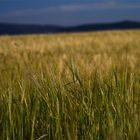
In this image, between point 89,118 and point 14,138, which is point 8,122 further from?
point 89,118

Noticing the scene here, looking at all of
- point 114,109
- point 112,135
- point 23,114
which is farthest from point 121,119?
point 112,135

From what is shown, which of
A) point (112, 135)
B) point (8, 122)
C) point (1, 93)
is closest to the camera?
point (112, 135)

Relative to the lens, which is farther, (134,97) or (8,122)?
(134,97)

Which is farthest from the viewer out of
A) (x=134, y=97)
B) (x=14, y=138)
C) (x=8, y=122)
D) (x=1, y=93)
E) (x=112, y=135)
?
(x=1, y=93)

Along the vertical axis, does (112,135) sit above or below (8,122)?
above

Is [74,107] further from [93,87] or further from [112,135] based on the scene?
[112,135]

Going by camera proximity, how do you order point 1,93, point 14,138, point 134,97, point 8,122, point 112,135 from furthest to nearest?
point 1,93
point 134,97
point 8,122
point 14,138
point 112,135

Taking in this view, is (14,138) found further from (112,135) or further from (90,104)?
(112,135)

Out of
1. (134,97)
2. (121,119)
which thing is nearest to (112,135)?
(121,119)

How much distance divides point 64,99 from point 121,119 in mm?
325

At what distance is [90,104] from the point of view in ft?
8.30

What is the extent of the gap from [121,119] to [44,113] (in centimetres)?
41

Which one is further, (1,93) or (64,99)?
(1,93)

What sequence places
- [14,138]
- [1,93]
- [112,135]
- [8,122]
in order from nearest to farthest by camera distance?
[112,135]
[14,138]
[8,122]
[1,93]
